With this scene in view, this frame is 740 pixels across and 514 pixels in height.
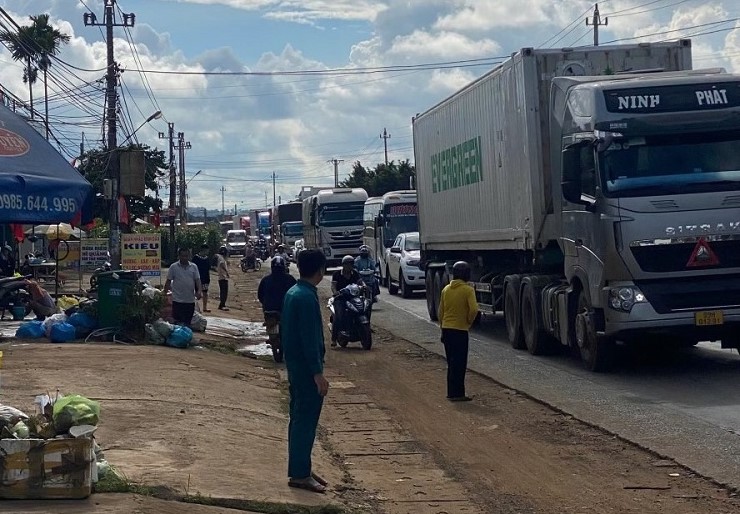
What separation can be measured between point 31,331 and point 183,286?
2.67m

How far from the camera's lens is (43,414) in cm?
778

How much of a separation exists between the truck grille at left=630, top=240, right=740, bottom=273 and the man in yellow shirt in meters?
2.17

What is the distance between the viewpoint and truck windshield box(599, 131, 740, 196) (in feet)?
46.2

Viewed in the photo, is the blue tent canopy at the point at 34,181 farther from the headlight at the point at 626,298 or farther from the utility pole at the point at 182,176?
the utility pole at the point at 182,176

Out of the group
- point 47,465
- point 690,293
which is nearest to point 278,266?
point 690,293

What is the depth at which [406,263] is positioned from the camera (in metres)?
33.7

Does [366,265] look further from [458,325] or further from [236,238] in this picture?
[236,238]

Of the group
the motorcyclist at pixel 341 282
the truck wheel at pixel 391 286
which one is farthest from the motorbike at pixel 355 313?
the truck wheel at pixel 391 286

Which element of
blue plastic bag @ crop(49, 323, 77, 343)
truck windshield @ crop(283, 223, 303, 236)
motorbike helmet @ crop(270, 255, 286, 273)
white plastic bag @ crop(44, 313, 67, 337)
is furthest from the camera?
truck windshield @ crop(283, 223, 303, 236)

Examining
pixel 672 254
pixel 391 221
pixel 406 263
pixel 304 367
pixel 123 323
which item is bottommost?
pixel 123 323

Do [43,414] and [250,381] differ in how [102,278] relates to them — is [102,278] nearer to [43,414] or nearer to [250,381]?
[250,381]

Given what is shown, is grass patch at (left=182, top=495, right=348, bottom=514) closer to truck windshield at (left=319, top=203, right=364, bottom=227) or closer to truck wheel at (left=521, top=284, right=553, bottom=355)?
truck wheel at (left=521, top=284, right=553, bottom=355)

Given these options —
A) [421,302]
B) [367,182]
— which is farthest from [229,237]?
[421,302]

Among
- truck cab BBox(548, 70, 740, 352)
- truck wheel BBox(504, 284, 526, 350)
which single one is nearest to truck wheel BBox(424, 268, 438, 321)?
truck wheel BBox(504, 284, 526, 350)
